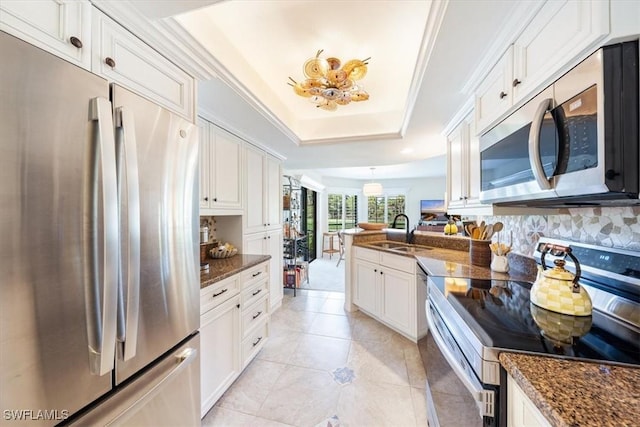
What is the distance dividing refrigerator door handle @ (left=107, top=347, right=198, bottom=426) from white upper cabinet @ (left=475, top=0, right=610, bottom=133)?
77.1 inches

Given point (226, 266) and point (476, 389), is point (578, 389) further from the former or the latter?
point (226, 266)

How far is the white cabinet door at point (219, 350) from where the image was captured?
5.12 feet

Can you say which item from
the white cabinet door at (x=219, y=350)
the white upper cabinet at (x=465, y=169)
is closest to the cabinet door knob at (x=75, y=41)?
the white cabinet door at (x=219, y=350)

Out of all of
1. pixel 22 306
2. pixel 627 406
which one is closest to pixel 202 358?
pixel 22 306

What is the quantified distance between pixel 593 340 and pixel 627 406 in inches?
14.1

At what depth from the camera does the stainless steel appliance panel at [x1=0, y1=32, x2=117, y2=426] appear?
64 cm

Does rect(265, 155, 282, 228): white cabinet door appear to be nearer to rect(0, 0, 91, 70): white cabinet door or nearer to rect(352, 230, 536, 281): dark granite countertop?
rect(352, 230, 536, 281): dark granite countertop

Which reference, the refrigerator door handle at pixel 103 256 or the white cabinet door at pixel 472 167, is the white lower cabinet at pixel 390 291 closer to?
the white cabinet door at pixel 472 167

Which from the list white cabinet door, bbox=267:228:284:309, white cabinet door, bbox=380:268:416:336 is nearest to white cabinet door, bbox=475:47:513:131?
white cabinet door, bbox=380:268:416:336

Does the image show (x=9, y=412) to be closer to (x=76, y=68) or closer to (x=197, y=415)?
(x=197, y=415)

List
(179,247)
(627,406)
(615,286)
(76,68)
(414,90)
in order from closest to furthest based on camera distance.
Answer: (627,406) → (76,68) → (615,286) → (179,247) → (414,90)

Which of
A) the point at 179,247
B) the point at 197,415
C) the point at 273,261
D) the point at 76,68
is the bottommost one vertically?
the point at 197,415

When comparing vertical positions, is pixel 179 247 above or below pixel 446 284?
above

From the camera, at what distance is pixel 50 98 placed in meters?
0.72
